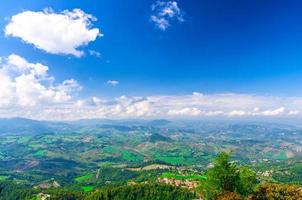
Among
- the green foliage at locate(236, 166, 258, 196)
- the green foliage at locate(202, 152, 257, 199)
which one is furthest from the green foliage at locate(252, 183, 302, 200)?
the green foliage at locate(202, 152, 257, 199)

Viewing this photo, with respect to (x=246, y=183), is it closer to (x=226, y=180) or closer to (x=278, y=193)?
(x=226, y=180)

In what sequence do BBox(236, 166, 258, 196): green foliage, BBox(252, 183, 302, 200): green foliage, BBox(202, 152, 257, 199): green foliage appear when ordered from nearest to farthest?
BBox(252, 183, 302, 200): green foliage < BBox(236, 166, 258, 196): green foliage < BBox(202, 152, 257, 199): green foliage

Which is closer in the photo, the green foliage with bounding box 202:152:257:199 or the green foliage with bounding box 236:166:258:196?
the green foliage with bounding box 236:166:258:196

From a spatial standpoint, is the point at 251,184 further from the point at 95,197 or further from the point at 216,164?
the point at 95,197

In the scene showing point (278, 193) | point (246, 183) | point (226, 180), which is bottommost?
point (246, 183)

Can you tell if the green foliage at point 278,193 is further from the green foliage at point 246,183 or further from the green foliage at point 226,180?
the green foliage at point 226,180

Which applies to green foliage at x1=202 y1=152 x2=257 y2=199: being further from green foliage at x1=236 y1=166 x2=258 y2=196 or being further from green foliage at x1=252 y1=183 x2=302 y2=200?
green foliage at x1=252 y1=183 x2=302 y2=200

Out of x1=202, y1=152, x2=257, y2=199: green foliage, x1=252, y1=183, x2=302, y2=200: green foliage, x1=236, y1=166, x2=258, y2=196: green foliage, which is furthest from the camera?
x1=202, y1=152, x2=257, y2=199: green foliage

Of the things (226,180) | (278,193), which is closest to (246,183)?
(226,180)

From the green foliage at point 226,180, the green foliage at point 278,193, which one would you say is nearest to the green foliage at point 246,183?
the green foliage at point 226,180

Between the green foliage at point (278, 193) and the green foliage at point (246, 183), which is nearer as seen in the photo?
the green foliage at point (278, 193)

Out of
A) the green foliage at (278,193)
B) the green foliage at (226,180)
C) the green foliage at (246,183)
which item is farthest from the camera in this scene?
the green foliage at (226,180)
